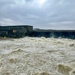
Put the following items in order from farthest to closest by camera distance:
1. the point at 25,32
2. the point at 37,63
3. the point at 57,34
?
the point at 25,32 < the point at 57,34 < the point at 37,63

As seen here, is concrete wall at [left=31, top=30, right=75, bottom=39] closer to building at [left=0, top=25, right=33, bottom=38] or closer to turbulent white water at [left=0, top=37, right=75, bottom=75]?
building at [left=0, top=25, right=33, bottom=38]

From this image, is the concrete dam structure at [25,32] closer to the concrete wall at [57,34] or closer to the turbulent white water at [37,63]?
the concrete wall at [57,34]

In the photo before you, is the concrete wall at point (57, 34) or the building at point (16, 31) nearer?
the concrete wall at point (57, 34)

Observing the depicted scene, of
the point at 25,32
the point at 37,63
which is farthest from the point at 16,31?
the point at 37,63

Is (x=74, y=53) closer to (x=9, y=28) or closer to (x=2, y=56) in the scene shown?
(x=2, y=56)

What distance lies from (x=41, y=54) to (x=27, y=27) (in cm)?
413

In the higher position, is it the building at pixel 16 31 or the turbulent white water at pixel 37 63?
the building at pixel 16 31

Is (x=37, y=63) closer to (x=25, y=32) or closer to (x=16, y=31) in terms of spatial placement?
(x=25, y=32)

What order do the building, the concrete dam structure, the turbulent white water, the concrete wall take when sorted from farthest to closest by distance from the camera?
the building
the concrete dam structure
the concrete wall
the turbulent white water

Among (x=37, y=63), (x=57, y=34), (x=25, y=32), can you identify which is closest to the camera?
(x=37, y=63)

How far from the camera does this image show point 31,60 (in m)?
3.71

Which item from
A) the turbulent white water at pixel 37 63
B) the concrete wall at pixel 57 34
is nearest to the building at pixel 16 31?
the concrete wall at pixel 57 34

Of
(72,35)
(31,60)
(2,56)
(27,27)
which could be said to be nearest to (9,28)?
(27,27)

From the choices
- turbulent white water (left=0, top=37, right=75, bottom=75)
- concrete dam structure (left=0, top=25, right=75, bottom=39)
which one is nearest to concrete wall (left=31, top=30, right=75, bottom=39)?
concrete dam structure (left=0, top=25, right=75, bottom=39)
